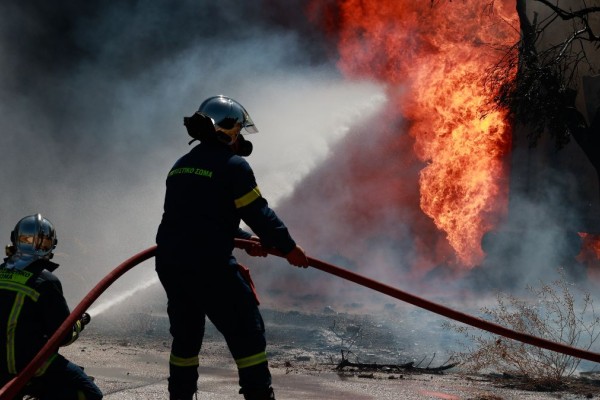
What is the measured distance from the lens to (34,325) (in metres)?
3.69

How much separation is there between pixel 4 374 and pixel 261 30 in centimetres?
1405

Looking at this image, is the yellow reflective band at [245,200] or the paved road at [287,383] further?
the paved road at [287,383]

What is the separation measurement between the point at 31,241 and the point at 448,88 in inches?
434

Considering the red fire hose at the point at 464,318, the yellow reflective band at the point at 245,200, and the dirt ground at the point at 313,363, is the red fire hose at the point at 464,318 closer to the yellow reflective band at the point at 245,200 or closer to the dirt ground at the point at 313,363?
the yellow reflective band at the point at 245,200

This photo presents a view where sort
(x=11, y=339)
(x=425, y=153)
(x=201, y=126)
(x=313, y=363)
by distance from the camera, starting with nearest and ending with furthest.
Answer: (x=11, y=339)
(x=201, y=126)
(x=313, y=363)
(x=425, y=153)

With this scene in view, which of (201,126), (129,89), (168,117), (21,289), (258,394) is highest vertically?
(129,89)

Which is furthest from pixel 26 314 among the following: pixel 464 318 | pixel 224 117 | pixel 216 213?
pixel 464 318

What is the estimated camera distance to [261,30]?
16.9 m

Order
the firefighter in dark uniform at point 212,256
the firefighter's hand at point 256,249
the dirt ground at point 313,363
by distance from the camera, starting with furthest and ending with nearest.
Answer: the dirt ground at point 313,363
the firefighter's hand at point 256,249
the firefighter in dark uniform at point 212,256

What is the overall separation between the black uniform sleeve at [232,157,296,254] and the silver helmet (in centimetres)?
100

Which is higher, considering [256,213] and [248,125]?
[248,125]

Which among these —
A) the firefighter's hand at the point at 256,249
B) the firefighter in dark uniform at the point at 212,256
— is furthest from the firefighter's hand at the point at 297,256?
the firefighter's hand at the point at 256,249

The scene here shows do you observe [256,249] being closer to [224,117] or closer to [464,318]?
[224,117]

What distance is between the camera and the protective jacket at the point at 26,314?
3600 millimetres
